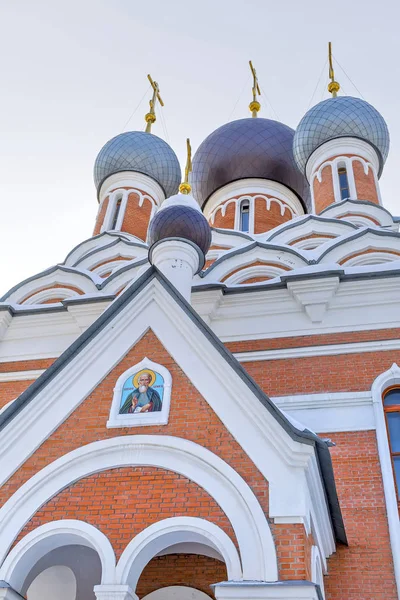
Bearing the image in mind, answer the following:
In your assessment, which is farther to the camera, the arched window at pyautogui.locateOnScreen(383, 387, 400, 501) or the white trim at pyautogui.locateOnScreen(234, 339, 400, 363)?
the white trim at pyautogui.locateOnScreen(234, 339, 400, 363)

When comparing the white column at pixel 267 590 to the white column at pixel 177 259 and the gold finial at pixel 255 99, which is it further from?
the gold finial at pixel 255 99

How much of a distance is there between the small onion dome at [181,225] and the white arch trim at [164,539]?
3895 millimetres

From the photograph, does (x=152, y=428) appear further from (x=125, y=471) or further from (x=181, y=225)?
(x=181, y=225)

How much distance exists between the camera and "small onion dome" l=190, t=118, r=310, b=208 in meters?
15.7

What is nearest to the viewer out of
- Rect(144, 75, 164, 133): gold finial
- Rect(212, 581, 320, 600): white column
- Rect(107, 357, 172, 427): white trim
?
Rect(212, 581, 320, 600): white column

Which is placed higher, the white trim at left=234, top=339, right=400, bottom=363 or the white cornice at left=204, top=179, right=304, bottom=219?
the white cornice at left=204, top=179, right=304, bottom=219

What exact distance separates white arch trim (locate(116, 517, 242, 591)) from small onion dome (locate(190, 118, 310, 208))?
12052 millimetres

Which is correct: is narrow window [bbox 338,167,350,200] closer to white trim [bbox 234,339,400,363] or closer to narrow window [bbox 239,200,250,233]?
narrow window [bbox 239,200,250,233]

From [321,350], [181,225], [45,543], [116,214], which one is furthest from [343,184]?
[45,543]

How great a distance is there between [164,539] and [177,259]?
141 inches

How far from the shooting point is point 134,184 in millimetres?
15328

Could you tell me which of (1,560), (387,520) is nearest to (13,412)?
(1,560)

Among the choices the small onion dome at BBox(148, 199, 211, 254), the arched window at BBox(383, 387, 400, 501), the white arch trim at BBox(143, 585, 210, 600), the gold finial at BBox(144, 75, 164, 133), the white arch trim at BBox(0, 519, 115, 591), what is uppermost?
the gold finial at BBox(144, 75, 164, 133)

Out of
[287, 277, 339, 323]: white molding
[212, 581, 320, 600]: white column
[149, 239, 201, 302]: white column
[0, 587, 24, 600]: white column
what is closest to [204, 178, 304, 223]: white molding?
[287, 277, 339, 323]: white molding
